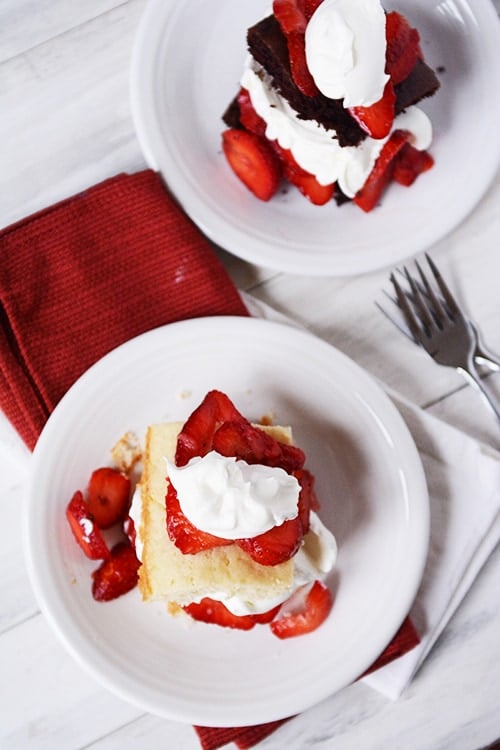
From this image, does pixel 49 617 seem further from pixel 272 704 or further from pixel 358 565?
pixel 358 565

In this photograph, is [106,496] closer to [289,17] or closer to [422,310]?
[422,310]

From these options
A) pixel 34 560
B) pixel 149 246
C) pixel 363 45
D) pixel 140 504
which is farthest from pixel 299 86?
pixel 34 560

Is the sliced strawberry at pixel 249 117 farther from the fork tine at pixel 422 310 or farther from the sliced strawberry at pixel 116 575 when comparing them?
the sliced strawberry at pixel 116 575

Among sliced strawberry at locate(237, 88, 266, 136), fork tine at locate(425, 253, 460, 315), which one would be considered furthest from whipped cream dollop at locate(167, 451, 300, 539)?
sliced strawberry at locate(237, 88, 266, 136)

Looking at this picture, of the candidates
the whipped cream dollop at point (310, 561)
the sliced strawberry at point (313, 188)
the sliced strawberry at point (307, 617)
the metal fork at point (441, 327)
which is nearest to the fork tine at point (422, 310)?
the metal fork at point (441, 327)

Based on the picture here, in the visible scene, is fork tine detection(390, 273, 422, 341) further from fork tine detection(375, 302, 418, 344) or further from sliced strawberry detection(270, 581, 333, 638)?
sliced strawberry detection(270, 581, 333, 638)
